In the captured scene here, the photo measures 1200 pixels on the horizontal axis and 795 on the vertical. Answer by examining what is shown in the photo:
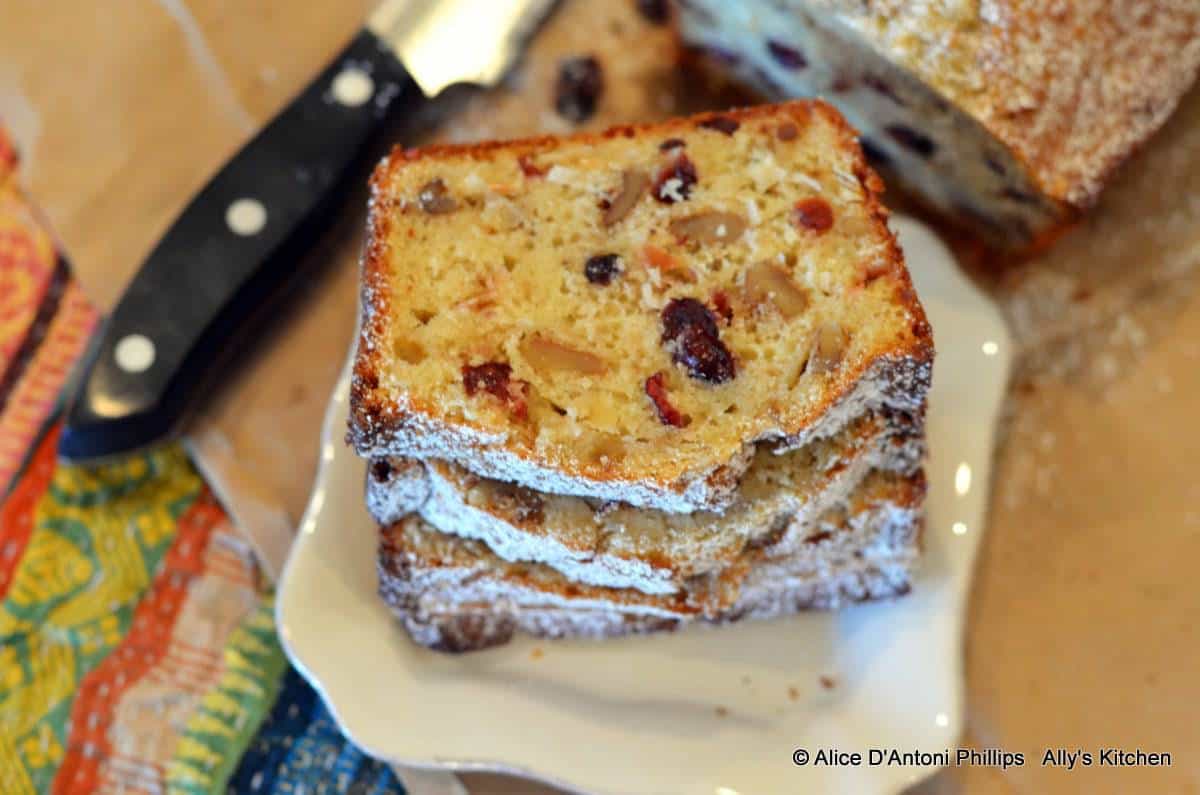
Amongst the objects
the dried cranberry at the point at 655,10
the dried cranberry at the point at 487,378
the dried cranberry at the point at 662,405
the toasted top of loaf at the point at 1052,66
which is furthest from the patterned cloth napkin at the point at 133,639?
the toasted top of loaf at the point at 1052,66

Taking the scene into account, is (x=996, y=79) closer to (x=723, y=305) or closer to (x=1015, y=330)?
(x=1015, y=330)

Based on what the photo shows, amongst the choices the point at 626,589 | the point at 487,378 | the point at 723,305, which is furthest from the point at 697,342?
the point at 626,589

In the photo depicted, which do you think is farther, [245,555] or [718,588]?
[245,555]

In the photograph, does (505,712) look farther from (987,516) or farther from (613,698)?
(987,516)

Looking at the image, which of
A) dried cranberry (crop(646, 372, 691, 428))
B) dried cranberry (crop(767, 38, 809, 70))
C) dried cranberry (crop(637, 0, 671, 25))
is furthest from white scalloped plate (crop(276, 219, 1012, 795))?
dried cranberry (crop(637, 0, 671, 25))

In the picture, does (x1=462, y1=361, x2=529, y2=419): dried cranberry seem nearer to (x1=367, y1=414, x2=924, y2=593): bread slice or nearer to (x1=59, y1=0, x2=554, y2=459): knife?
(x1=367, y1=414, x2=924, y2=593): bread slice

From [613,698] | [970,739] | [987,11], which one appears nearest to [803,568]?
[613,698]
